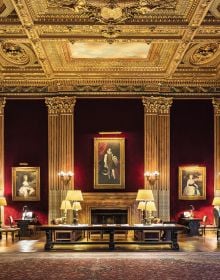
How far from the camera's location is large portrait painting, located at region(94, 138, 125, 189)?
68.8 ft

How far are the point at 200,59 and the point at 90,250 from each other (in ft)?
24.0

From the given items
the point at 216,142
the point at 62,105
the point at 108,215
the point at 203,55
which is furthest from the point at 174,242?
the point at 62,105

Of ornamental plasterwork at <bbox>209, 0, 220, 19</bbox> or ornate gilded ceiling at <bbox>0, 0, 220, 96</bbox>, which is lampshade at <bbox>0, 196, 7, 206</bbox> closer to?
ornate gilded ceiling at <bbox>0, 0, 220, 96</bbox>

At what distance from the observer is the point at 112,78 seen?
20.9 m

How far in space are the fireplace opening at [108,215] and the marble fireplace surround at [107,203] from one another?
122 mm

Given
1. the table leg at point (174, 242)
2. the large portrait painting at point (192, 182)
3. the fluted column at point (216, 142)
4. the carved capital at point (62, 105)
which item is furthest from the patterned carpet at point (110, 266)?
the carved capital at point (62, 105)

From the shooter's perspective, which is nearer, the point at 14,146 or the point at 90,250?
the point at 90,250

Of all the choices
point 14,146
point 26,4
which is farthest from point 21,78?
point 26,4

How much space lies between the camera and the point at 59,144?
2095cm

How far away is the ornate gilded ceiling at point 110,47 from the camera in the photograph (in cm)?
1381

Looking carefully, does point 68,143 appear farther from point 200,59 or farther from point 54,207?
point 200,59

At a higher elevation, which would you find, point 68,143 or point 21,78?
point 21,78

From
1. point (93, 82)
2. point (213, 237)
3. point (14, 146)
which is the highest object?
point (93, 82)

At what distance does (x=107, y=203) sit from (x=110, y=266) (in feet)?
28.3
